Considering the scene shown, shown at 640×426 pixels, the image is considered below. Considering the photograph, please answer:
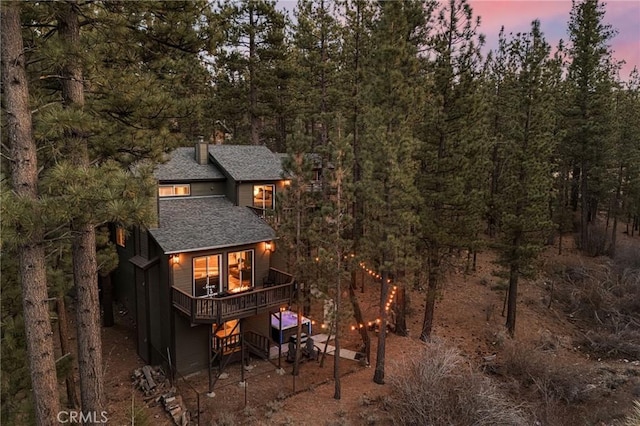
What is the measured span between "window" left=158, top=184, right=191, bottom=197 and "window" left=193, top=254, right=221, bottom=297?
372 cm

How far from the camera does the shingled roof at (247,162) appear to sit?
680 inches

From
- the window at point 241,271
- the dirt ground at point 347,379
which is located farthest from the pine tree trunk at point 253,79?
the dirt ground at point 347,379

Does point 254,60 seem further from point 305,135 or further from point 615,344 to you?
point 615,344

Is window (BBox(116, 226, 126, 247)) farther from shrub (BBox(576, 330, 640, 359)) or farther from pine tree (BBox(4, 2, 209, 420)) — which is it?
shrub (BBox(576, 330, 640, 359))

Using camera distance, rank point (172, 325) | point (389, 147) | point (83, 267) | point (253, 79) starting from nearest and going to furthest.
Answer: point (83, 267)
point (389, 147)
point (172, 325)
point (253, 79)

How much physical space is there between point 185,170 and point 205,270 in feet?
16.0

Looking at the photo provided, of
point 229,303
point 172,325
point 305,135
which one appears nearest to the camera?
point 305,135

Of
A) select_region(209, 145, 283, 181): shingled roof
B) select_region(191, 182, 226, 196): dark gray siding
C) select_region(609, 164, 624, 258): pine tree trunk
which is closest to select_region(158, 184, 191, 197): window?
select_region(191, 182, 226, 196): dark gray siding

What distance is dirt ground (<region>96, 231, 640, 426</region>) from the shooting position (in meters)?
11.5

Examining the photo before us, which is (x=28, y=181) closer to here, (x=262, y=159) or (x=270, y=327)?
(x=270, y=327)

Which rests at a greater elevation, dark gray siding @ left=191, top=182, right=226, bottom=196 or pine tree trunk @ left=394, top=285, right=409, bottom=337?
dark gray siding @ left=191, top=182, right=226, bottom=196

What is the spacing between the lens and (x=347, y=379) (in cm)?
1408

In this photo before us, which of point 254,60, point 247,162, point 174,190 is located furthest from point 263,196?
point 254,60

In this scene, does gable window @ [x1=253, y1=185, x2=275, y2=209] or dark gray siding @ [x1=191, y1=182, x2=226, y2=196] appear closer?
dark gray siding @ [x1=191, y1=182, x2=226, y2=196]
